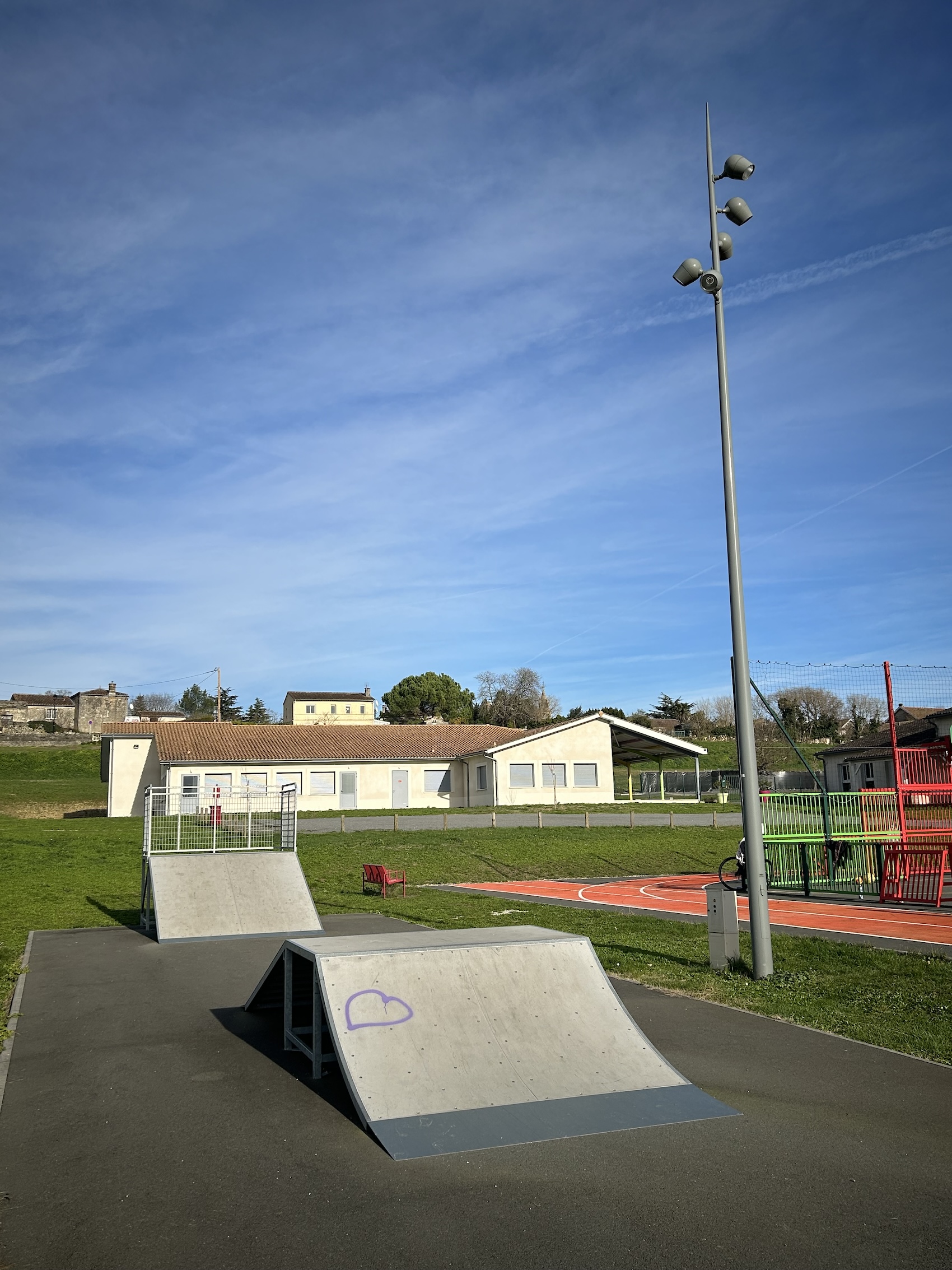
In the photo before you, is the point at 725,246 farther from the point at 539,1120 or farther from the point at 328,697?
the point at 328,697

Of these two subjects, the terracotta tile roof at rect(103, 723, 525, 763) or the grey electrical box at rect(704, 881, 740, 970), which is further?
the terracotta tile roof at rect(103, 723, 525, 763)

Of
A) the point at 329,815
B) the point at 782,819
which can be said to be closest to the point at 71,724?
the point at 329,815

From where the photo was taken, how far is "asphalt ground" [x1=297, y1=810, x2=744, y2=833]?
34.9 metres

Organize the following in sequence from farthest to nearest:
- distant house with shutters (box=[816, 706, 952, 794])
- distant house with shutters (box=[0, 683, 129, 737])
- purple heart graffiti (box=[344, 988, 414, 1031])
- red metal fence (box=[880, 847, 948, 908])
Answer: distant house with shutters (box=[0, 683, 129, 737]) → distant house with shutters (box=[816, 706, 952, 794]) → red metal fence (box=[880, 847, 948, 908]) → purple heart graffiti (box=[344, 988, 414, 1031])

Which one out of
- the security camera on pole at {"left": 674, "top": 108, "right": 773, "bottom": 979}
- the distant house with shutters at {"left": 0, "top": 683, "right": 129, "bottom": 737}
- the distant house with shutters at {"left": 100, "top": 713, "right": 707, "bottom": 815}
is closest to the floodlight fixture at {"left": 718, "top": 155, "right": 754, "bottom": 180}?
the security camera on pole at {"left": 674, "top": 108, "right": 773, "bottom": 979}

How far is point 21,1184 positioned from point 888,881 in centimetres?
1710

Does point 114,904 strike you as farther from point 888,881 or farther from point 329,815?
point 329,815

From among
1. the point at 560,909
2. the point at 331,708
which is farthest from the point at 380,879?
the point at 331,708

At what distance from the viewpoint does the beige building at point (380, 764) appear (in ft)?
142

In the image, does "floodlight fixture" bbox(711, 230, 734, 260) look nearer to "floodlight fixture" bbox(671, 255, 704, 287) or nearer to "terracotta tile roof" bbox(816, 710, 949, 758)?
"floodlight fixture" bbox(671, 255, 704, 287)

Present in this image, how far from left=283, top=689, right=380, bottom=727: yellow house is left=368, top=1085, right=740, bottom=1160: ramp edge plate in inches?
3699

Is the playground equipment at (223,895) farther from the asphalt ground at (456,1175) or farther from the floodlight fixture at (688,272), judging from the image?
the floodlight fixture at (688,272)

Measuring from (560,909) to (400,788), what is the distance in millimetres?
30036

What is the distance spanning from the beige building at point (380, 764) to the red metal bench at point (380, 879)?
809 inches
